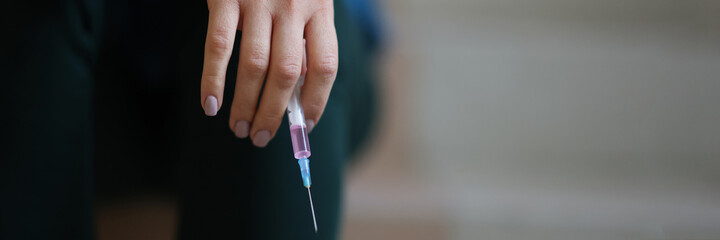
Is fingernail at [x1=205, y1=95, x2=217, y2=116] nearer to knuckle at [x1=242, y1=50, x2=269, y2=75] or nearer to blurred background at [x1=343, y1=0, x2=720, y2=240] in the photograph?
knuckle at [x1=242, y1=50, x2=269, y2=75]

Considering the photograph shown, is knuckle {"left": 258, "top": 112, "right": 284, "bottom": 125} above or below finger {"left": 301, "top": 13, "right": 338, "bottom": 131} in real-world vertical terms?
below

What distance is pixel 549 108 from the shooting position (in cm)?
111

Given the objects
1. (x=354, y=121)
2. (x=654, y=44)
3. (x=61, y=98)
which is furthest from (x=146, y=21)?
(x=654, y=44)

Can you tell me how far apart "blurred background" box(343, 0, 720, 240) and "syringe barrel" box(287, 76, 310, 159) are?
0.55 m

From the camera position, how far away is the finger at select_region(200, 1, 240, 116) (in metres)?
0.34

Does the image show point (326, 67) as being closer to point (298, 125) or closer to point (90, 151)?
point (298, 125)

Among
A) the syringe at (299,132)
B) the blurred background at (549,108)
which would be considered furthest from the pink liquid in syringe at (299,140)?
the blurred background at (549,108)

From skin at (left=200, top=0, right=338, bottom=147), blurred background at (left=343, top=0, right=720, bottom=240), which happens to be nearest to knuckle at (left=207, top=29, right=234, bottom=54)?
skin at (left=200, top=0, right=338, bottom=147)

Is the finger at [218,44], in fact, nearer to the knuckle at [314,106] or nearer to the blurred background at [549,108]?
the knuckle at [314,106]

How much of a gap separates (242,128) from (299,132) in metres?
0.05

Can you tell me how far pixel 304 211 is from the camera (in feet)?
1.40

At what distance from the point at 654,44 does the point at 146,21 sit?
112 cm

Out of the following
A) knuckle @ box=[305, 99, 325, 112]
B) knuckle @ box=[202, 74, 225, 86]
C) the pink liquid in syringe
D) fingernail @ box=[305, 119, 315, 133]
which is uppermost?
knuckle @ box=[202, 74, 225, 86]

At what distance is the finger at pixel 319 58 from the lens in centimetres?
35
